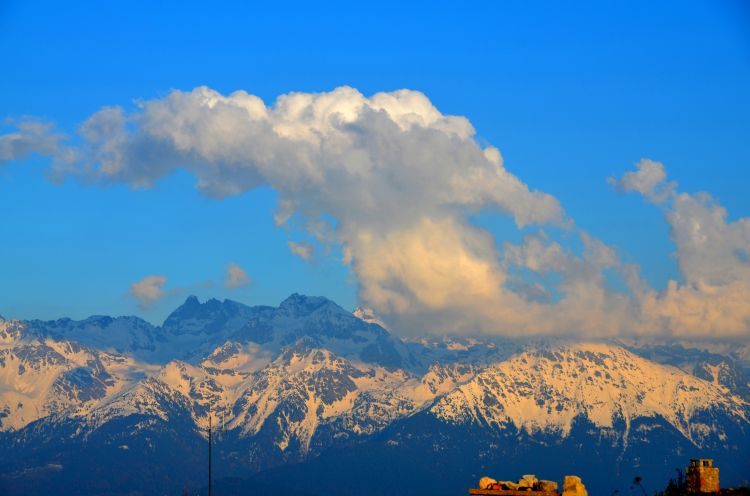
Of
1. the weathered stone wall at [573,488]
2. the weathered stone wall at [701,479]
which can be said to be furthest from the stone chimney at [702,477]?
the weathered stone wall at [573,488]

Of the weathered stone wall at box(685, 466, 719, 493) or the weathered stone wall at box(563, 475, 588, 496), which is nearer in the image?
the weathered stone wall at box(563, 475, 588, 496)

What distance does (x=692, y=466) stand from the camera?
86.9 m

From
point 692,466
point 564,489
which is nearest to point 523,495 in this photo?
point 564,489

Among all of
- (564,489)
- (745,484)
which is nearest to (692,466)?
(745,484)

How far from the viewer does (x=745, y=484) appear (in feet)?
285

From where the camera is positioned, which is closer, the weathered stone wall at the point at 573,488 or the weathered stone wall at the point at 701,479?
the weathered stone wall at the point at 573,488

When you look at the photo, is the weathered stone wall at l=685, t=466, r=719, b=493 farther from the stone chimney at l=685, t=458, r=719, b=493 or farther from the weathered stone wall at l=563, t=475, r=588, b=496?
the weathered stone wall at l=563, t=475, r=588, b=496

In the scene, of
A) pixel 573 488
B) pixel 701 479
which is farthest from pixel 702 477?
pixel 573 488

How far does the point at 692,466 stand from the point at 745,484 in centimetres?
330

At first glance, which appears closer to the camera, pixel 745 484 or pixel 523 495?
pixel 523 495

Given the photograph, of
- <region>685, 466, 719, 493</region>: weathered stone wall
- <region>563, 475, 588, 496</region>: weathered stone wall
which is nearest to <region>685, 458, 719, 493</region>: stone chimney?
<region>685, 466, 719, 493</region>: weathered stone wall

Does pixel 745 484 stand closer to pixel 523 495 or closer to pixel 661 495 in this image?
pixel 661 495

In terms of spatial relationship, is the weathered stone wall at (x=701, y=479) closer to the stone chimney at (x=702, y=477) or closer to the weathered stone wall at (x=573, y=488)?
the stone chimney at (x=702, y=477)

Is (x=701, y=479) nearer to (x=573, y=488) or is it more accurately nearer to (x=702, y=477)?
(x=702, y=477)
